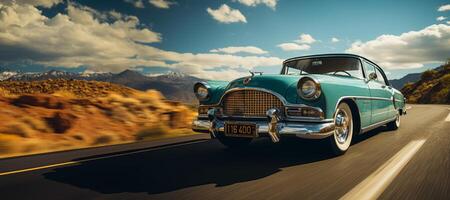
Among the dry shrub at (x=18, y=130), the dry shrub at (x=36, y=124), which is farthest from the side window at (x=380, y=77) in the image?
the dry shrub at (x=36, y=124)

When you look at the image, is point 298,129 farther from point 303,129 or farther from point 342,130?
point 342,130

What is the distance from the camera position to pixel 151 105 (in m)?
10.6

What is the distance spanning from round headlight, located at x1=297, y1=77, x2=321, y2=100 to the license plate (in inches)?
27.8

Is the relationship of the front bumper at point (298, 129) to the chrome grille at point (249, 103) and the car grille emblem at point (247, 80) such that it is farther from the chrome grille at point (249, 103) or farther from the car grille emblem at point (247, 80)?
the car grille emblem at point (247, 80)

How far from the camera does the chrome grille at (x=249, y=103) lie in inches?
164

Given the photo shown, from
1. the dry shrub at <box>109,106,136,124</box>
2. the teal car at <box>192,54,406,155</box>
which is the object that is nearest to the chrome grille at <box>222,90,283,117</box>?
the teal car at <box>192,54,406,155</box>

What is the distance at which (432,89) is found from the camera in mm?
61125

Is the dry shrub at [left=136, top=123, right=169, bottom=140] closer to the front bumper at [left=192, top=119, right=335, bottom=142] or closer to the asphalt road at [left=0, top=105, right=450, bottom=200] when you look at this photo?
the asphalt road at [left=0, top=105, right=450, bottom=200]

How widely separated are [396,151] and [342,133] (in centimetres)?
75

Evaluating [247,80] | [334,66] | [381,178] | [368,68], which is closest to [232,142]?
[247,80]

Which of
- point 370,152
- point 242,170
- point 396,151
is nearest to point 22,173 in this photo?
point 242,170

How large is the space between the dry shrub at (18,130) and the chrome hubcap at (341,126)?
6.00m

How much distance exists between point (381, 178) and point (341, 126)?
58.6 inches

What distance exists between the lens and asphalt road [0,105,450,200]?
106 inches
